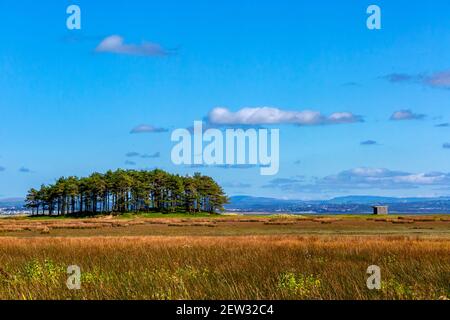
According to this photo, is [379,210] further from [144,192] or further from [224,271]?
[224,271]

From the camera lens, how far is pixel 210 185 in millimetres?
178875

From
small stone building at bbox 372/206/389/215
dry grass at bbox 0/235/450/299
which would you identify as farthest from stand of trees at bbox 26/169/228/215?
dry grass at bbox 0/235/450/299

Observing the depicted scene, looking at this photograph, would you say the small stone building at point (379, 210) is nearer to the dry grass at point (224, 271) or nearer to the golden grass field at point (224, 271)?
the golden grass field at point (224, 271)

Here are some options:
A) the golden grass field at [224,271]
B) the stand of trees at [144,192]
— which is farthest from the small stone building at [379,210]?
the golden grass field at [224,271]

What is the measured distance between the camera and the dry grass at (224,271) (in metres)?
15.1

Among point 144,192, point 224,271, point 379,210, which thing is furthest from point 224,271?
point 144,192

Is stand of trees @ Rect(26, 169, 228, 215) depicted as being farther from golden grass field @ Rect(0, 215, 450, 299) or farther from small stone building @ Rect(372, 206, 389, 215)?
golden grass field @ Rect(0, 215, 450, 299)

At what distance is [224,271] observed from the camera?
20.2 m

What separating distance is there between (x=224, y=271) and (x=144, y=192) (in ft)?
Result: 499

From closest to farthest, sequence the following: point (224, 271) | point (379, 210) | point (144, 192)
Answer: point (224, 271), point (379, 210), point (144, 192)

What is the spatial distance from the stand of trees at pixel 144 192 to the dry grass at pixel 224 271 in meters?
139

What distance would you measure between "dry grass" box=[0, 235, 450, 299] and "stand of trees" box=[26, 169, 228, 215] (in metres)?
139
